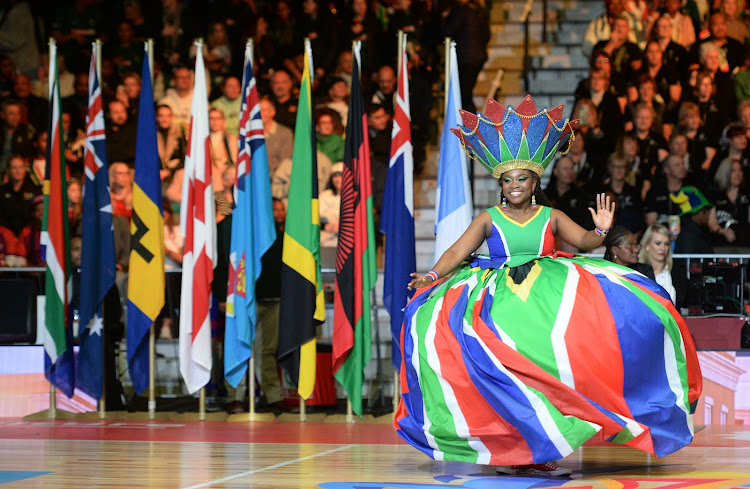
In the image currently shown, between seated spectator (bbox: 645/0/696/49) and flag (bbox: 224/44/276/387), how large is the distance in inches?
182

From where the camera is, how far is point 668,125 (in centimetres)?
1037

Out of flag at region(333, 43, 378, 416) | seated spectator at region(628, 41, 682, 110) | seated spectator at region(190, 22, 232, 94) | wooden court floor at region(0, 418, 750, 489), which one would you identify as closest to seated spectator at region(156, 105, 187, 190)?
seated spectator at region(190, 22, 232, 94)

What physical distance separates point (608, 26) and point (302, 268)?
15.9ft

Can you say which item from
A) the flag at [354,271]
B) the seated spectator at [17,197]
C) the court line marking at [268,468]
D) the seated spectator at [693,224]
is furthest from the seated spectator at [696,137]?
the seated spectator at [17,197]

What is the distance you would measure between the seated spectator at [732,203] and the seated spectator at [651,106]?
2.27ft

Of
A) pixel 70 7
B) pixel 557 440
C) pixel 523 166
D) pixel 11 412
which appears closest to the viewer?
pixel 557 440

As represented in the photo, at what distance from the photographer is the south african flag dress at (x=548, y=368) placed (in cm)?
501

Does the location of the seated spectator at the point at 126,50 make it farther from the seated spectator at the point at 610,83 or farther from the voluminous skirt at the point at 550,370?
the voluminous skirt at the point at 550,370

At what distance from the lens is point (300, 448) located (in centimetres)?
655

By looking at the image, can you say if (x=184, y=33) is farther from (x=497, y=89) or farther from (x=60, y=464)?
(x=60, y=464)

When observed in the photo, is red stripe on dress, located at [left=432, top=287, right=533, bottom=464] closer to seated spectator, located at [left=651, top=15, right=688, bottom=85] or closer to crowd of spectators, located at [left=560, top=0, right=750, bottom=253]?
crowd of spectators, located at [left=560, top=0, right=750, bottom=253]

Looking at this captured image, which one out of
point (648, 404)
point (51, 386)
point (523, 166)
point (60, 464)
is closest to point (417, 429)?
point (648, 404)

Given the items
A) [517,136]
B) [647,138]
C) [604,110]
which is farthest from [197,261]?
[647,138]

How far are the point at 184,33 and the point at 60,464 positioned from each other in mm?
6978
